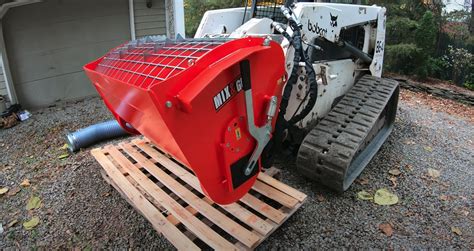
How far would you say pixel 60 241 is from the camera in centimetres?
256

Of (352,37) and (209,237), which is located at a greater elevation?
(352,37)

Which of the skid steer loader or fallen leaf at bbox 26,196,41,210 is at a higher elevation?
the skid steer loader

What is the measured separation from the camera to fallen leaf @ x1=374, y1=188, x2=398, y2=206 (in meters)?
2.94

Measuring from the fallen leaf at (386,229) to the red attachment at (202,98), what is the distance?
4.09ft

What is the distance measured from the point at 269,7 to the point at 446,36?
5962 mm

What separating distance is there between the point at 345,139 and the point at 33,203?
2.89 metres

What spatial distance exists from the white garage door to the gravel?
1676 millimetres

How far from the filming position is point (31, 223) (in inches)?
109

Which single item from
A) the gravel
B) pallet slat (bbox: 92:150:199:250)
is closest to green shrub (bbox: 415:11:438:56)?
the gravel

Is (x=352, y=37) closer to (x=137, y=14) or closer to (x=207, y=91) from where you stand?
(x=207, y=91)

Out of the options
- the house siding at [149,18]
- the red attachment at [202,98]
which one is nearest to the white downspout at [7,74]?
the house siding at [149,18]

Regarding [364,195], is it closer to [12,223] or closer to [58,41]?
[12,223]

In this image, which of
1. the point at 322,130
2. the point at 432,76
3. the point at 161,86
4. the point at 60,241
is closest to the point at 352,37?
the point at 322,130

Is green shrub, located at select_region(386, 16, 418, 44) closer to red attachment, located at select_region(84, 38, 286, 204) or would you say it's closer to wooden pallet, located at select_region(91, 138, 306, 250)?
wooden pallet, located at select_region(91, 138, 306, 250)
